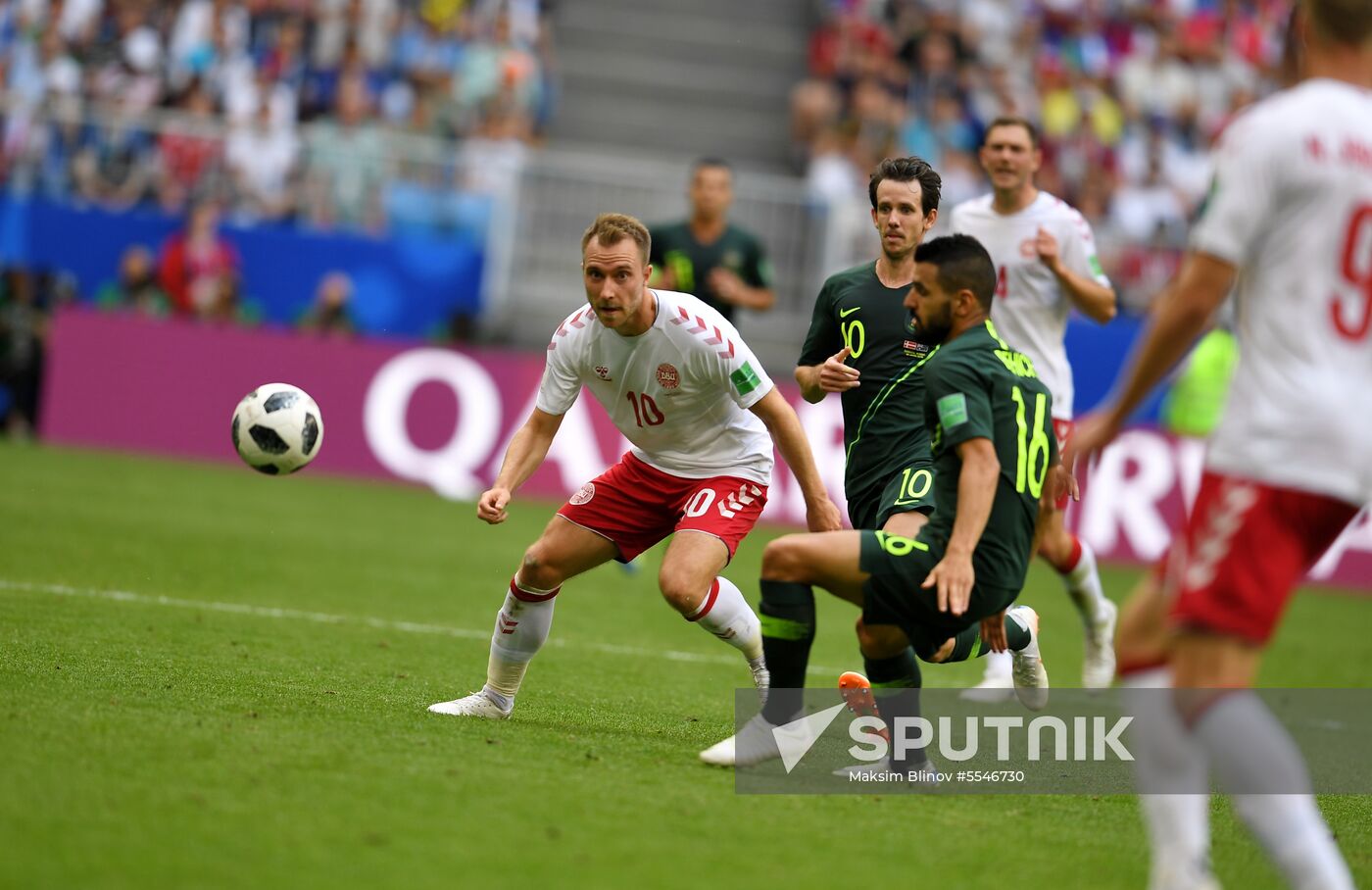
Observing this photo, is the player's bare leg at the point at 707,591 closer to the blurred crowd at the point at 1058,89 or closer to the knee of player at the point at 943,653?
the knee of player at the point at 943,653

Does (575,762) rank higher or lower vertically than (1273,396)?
lower

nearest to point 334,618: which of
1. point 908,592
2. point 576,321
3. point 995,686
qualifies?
point 576,321

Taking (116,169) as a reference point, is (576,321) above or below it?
above

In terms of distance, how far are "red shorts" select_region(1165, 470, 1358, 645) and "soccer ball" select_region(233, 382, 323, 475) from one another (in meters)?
4.58

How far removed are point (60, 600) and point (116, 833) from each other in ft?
15.4

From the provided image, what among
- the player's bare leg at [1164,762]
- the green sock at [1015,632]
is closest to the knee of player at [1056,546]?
the green sock at [1015,632]

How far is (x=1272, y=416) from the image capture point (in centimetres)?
415

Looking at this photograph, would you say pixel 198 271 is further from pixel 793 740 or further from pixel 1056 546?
pixel 793 740

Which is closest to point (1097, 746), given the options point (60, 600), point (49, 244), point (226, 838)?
point (226, 838)

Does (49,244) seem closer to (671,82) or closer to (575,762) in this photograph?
(671,82)

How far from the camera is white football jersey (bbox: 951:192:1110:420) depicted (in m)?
8.96

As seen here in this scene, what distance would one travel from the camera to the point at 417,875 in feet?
14.4

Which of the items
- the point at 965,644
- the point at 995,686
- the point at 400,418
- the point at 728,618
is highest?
the point at 965,644

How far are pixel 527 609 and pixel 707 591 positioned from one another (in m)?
0.81
